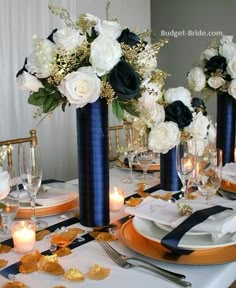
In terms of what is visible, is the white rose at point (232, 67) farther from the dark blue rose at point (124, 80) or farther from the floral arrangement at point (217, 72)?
the dark blue rose at point (124, 80)

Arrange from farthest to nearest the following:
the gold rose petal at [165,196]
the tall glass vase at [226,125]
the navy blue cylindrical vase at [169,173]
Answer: the tall glass vase at [226,125]
the navy blue cylindrical vase at [169,173]
the gold rose petal at [165,196]

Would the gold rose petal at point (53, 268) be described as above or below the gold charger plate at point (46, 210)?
below

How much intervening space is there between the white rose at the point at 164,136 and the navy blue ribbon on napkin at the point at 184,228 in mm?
364

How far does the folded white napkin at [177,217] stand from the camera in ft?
3.06

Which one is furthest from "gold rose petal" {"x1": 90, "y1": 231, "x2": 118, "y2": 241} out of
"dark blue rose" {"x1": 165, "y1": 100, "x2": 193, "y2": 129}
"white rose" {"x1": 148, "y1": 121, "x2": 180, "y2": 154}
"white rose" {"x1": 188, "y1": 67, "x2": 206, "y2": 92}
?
"white rose" {"x1": 188, "y1": 67, "x2": 206, "y2": 92}

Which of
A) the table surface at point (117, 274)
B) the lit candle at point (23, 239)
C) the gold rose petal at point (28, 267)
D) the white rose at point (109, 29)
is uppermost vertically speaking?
the white rose at point (109, 29)

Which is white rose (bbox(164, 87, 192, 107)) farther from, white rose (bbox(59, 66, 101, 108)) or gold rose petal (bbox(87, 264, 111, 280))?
gold rose petal (bbox(87, 264, 111, 280))

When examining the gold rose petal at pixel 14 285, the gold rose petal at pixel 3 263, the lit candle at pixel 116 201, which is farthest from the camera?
the lit candle at pixel 116 201

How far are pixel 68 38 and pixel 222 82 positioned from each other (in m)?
0.88

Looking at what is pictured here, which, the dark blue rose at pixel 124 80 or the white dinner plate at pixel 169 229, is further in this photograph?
the dark blue rose at pixel 124 80

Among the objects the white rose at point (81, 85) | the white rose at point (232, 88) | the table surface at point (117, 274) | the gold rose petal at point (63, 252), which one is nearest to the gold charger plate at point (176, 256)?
the table surface at point (117, 274)

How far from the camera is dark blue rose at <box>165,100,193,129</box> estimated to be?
4.60ft

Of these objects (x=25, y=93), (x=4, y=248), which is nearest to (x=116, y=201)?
(x=4, y=248)

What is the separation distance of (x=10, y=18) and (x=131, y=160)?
1834 millimetres
